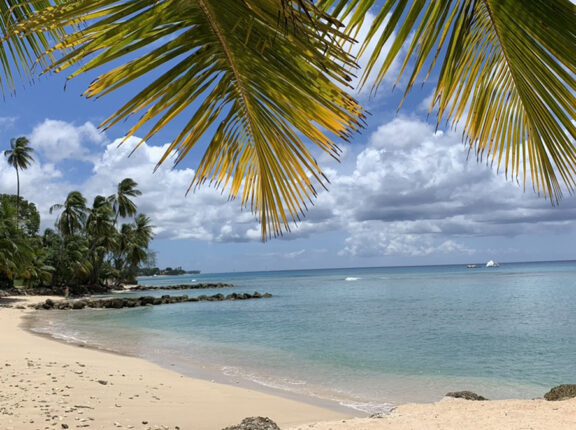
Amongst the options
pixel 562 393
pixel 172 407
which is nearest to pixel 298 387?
pixel 172 407

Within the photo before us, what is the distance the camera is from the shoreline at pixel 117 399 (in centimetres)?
662

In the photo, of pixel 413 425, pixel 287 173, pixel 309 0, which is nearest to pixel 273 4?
pixel 309 0

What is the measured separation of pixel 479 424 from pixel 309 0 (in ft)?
24.8

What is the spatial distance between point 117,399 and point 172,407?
91 cm

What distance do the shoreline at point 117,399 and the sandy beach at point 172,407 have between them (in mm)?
13

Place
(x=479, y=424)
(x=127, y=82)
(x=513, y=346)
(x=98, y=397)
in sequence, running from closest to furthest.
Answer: (x=127, y=82), (x=479, y=424), (x=98, y=397), (x=513, y=346)

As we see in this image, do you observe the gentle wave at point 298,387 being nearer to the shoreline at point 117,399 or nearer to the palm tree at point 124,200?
the shoreline at point 117,399

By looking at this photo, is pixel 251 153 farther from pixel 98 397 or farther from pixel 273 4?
pixel 98 397

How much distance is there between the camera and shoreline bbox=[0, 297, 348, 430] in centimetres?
662

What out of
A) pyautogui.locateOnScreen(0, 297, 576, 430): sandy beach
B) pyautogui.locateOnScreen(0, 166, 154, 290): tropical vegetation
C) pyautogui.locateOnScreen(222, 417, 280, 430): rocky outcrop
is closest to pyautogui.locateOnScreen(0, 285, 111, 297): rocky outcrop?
pyautogui.locateOnScreen(0, 166, 154, 290): tropical vegetation

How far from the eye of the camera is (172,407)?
26.7ft

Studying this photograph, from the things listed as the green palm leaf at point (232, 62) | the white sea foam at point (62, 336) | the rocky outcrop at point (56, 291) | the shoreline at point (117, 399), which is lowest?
the rocky outcrop at point (56, 291)

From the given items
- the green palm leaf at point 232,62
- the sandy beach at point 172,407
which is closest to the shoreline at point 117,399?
the sandy beach at point 172,407

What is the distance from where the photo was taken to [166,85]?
127cm
